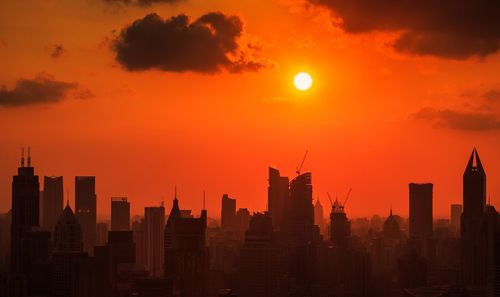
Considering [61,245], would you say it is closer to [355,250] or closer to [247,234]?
[247,234]

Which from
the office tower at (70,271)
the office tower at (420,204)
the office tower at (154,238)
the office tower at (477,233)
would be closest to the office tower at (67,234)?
the office tower at (70,271)

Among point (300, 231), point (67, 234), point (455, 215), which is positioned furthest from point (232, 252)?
point (455, 215)

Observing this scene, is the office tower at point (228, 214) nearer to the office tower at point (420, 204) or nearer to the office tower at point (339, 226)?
the office tower at point (339, 226)

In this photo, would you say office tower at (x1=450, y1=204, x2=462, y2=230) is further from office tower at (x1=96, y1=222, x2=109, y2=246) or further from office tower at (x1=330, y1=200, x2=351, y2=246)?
office tower at (x1=96, y1=222, x2=109, y2=246)

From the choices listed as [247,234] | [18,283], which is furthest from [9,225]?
[247,234]

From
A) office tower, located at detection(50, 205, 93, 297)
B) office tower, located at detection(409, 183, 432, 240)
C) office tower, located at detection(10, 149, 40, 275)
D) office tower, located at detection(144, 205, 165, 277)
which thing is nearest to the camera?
office tower, located at detection(50, 205, 93, 297)

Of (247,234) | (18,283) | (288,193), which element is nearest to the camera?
(18,283)

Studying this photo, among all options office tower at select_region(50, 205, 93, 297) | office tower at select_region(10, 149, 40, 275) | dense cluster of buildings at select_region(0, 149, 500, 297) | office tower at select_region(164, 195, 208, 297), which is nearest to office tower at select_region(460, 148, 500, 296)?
dense cluster of buildings at select_region(0, 149, 500, 297)
